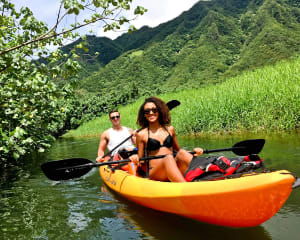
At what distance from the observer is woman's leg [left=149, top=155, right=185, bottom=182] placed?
10.9ft

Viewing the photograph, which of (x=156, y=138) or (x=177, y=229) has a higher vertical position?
(x=156, y=138)

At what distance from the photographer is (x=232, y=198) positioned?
2539mm

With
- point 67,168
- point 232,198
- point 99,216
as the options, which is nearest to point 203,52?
point 67,168

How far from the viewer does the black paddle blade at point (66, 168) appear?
4324 millimetres

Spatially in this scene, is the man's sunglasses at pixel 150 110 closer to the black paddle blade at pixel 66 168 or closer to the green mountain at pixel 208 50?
the black paddle blade at pixel 66 168

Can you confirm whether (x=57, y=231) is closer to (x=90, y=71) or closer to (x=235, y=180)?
(x=235, y=180)

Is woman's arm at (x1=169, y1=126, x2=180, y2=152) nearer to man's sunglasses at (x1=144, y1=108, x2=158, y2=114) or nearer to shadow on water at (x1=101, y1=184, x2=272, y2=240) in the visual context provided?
man's sunglasses at (x1=144, y1=108, x2=158, y2=114)

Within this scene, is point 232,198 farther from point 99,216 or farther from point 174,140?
point 99,216

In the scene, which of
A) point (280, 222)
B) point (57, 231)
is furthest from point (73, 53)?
point (280, 222)

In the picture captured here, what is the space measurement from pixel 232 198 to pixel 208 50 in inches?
2149

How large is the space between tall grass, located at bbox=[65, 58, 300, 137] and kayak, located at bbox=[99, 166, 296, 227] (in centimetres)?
506

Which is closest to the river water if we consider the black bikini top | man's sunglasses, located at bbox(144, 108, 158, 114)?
the black bikini top

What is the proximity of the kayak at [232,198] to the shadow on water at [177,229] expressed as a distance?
0.65 feet

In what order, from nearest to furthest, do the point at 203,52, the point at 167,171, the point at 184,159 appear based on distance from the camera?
the point at 167,171 < the point at 184,159 < the point at 203,52
